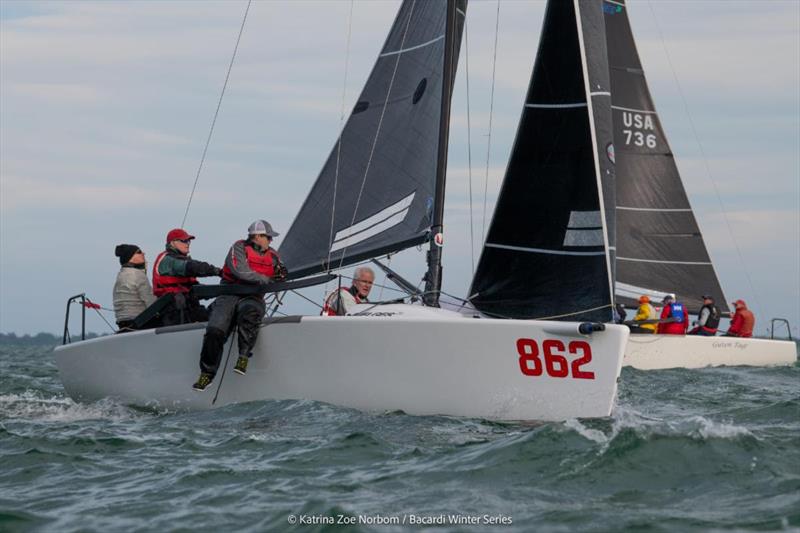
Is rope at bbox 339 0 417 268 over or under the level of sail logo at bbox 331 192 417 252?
over

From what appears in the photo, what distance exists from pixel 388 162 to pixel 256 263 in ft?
6.45

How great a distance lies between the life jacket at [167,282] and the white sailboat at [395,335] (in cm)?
52

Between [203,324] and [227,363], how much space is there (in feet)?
1.19

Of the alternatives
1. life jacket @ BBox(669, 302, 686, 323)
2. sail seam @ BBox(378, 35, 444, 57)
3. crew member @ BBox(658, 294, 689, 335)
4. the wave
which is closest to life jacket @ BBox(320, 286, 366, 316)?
the wave

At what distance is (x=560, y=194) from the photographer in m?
10.6

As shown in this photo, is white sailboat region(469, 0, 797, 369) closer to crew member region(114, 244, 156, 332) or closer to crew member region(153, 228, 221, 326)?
crew member region(153, 228, 221, 326)

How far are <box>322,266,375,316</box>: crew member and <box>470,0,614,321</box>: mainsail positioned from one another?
100 centimetres

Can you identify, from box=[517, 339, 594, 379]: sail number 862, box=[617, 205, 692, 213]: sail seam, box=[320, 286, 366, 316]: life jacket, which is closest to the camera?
box=[517, 339, 594, 379]: sail number 862

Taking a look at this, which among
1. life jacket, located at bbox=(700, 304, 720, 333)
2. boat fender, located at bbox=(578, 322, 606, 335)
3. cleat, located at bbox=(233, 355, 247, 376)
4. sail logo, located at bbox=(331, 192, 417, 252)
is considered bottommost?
life jacket, located at bbox=(700, 304, 720, 333)

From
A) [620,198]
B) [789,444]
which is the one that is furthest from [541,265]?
[620,198]

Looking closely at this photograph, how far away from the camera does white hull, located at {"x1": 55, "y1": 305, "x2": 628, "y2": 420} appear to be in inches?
314

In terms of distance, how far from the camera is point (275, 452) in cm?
709

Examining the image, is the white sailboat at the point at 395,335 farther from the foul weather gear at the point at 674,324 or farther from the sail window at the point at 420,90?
the foul weather gear at the point at 674,324

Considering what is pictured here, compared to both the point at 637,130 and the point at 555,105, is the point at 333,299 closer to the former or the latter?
the point at 555,105
